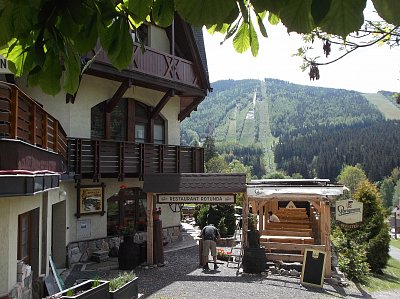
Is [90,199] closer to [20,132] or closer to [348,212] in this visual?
[20,132]

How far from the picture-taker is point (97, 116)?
16656 mm

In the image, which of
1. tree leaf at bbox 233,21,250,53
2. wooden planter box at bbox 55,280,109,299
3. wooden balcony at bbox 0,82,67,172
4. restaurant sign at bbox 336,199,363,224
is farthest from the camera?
restaurant sign at bbox 336,199,363,224

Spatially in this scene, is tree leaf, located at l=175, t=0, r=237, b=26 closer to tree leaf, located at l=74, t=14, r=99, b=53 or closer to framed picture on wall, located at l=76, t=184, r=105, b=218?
tree leaf, located at l=74, t=14, r=99, b=53

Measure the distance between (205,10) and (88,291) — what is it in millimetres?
7344

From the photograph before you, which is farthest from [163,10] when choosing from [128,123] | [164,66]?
[128,123]

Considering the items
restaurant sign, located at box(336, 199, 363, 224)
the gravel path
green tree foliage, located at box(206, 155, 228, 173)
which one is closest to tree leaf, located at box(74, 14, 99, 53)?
the gravel path

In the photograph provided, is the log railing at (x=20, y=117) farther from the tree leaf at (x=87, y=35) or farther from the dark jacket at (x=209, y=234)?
the dark jacket at (x=209, y=234)

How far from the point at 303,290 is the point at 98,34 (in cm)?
1109

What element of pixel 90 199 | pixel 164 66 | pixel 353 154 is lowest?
pixel 90 199

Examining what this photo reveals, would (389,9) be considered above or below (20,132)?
below

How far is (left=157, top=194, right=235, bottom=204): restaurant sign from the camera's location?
13562mm

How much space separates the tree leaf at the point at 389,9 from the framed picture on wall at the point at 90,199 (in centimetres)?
1512

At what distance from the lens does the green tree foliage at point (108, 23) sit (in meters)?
1.25

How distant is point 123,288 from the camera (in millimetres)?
9047
